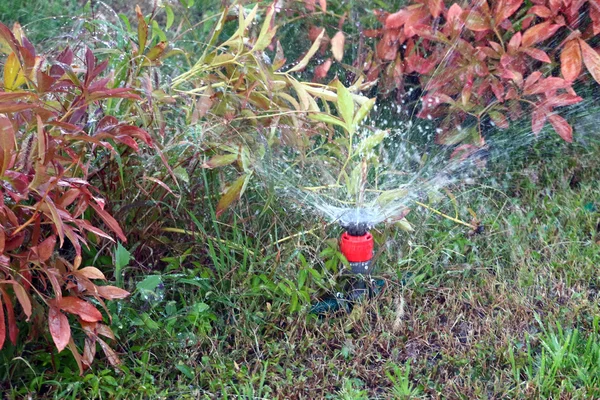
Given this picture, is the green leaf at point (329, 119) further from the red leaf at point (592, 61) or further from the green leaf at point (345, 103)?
the red leaf at point (592, 61)

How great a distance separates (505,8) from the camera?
288 centimetres

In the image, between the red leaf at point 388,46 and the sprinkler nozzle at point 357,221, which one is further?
the red leaf at point 388,46

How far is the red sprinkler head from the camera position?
2.34 meters

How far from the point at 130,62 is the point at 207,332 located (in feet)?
2.74

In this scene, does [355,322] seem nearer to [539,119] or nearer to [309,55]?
[309,55]

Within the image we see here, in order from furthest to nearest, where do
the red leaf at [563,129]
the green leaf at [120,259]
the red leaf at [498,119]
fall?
the red leaf at [498,119] → the red leaf at [563,129] → the green leaf at [120,259]

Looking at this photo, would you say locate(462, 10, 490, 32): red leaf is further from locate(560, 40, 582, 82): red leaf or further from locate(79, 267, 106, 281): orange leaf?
locate(79, 267, 106, 281): orange leaf

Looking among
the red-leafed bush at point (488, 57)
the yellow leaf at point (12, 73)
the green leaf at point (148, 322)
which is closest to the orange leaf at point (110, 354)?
the green leaf at point (148, 322)

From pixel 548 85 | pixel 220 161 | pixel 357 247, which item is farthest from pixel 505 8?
pixel 220 161

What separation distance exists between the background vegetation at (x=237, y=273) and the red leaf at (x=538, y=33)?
678mm

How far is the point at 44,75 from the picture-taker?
1.66 meters

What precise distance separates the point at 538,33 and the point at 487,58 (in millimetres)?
250

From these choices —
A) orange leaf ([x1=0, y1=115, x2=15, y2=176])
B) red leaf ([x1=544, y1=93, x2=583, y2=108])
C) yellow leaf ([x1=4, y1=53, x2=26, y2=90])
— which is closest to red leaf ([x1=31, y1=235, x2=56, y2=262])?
orange leaf ([x1=0, y1=115, x2=15, y2=176])

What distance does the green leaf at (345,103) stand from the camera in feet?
7.29
